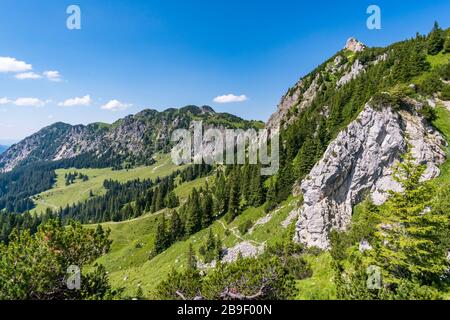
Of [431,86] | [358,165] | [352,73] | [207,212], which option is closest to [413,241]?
[358,165]

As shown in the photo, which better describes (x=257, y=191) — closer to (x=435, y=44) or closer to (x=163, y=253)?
(x=163, y=253)

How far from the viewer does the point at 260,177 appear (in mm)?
82500

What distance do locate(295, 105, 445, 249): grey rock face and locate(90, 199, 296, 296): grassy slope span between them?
38.0ft

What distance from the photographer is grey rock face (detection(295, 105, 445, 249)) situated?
4409 centimetres

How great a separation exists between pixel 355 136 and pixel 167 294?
1638 inches

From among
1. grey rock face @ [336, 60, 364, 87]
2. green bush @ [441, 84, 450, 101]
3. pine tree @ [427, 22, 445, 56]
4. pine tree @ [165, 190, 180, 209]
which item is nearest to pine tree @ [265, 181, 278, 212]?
green bush @ [441, 84, 450, 101]

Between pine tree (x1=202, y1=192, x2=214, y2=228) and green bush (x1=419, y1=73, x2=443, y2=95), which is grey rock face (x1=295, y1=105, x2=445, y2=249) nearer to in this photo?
green bush (x1=419, y1=73, x2=443, y2=95)

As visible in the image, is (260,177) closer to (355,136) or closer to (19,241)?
(355,136)

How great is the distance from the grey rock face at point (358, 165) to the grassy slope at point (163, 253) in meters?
11.6

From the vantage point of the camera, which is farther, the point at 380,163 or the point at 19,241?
the point at 380,163

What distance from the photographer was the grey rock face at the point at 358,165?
4409 cm

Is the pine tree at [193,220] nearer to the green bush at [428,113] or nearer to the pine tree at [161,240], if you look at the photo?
the pine tree at [161,240]
